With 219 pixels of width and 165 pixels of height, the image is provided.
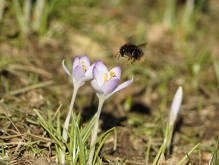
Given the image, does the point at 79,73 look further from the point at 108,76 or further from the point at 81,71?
the point at 108,76

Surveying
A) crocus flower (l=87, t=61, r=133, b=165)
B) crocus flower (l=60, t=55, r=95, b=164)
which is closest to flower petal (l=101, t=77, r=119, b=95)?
crocus flower (l=87, t=61, r=133, b=165)

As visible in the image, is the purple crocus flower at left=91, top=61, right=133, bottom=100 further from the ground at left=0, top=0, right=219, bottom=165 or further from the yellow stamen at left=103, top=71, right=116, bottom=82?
the ground at left=0, top=0, right=219, bottom=165

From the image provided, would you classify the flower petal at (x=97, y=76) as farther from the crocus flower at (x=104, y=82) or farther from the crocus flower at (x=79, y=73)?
the crocus flower at (x=79, y=73)

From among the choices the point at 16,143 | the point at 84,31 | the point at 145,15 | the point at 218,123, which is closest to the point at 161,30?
the point at 145,15

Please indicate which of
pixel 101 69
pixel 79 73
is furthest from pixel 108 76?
pixel 79 73

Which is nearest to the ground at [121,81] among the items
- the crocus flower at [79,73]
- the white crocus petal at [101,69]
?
the crocus flower at [79,73]

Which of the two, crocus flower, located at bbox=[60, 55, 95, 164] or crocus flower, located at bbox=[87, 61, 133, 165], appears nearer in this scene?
crocus flower, located at bbox=[87, 61, 133, 165]

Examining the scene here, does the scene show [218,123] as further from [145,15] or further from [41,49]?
[145,15]
